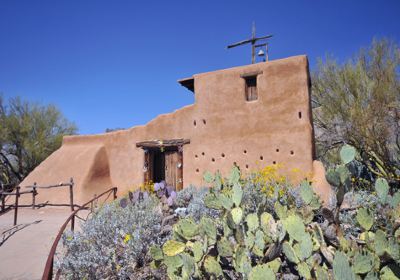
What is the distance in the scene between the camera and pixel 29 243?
7.23 meters

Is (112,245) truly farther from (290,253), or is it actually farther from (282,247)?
(290,253)

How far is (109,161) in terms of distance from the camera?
480 inches

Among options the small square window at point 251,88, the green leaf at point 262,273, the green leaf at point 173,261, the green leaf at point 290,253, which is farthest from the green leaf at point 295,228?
the small square window at point 251,88

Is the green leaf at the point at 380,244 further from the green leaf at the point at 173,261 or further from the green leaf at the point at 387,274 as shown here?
the green leaf at the point at 173,261

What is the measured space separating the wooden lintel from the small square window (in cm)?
255

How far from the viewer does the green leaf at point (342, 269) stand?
2061 millimetres

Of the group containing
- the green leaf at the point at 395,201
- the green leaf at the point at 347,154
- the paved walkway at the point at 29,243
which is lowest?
the paved walkway at the point at 29,243

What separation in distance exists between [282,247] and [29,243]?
6904 millimetres

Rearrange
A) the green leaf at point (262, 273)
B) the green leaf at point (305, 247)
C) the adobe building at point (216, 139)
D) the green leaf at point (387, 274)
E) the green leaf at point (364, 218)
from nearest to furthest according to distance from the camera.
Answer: the green leaf at point (262, 273), the green leaf at point (387, 274), the green leaf at point (305, 247), the green leaf at point (364, 218), the adobe building at point (216, 139)

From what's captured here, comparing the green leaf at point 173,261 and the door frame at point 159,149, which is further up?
the door frame at point 159,149

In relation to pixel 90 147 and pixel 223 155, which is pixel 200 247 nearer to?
pixel 223 155

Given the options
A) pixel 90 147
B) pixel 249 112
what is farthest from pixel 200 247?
pixel 90 147

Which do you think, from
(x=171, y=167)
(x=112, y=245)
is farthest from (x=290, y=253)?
(x=171, y=167)

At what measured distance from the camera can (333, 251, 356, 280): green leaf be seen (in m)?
2.06
